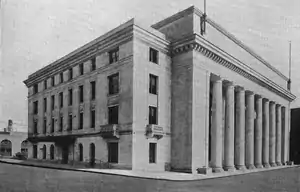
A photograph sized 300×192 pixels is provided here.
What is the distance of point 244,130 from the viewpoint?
126ft

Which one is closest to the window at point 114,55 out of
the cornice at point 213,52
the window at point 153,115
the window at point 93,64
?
the window at point 93,64

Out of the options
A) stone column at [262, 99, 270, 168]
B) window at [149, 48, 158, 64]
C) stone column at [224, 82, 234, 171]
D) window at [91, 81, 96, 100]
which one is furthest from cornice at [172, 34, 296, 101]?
window at [91, 81, 96, 100]

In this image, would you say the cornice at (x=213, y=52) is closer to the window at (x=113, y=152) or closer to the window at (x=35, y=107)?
the window at (x=113, y=152)

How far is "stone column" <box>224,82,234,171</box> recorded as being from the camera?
33.2 m

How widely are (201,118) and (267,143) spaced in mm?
21501

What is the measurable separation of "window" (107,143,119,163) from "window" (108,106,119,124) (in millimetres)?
2158

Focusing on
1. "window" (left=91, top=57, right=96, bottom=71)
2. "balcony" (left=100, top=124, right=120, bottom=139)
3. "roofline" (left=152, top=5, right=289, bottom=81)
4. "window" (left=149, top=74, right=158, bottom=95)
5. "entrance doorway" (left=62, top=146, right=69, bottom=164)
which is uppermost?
"roofline" (left=152, top=5, right=289, bottom=81)

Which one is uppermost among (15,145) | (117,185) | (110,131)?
(110,131)

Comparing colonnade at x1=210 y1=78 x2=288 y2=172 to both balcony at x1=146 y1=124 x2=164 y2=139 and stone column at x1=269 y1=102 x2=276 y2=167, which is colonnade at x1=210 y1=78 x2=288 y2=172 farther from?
balcony at x1=146 y1=124 x2=164 y2=139

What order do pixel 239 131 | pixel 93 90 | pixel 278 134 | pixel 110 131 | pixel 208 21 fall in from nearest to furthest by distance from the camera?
pixel 110 131
pixel 208 21
pixel 93 90
pixel 239 131
pixel 278 134

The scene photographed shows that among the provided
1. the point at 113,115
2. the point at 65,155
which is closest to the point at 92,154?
the point at 113,115

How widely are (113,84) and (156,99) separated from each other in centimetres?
447

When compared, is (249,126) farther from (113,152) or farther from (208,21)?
(113,152)

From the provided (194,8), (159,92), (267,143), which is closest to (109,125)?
(159,92)
